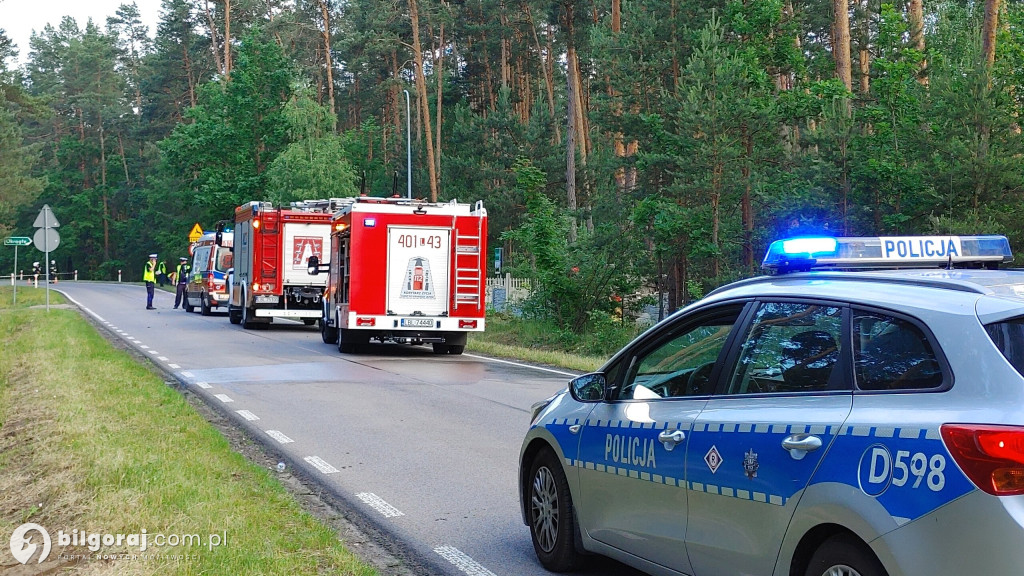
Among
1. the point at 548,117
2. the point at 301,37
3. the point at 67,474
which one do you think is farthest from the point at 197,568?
the point at 301,37

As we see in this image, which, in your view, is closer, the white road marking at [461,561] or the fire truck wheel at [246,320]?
the white road marking at [461,561]

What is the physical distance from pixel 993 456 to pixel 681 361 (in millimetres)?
1936

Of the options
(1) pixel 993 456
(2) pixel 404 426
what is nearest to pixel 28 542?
(2) pixel 404 426

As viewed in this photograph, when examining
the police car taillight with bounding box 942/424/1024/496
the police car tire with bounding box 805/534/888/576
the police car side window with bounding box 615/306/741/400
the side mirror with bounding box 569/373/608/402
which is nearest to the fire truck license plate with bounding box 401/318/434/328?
the side mirror with bounding box 569/373/608/402

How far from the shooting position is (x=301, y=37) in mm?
66750

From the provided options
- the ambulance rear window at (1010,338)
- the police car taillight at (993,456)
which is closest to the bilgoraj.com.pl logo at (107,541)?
the police car taillight at (993,456)

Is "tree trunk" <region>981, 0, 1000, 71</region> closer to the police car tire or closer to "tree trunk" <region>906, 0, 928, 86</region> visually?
"tree trunk" <region>906, 0, 928, 86</region>

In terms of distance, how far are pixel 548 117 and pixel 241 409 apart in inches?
1580

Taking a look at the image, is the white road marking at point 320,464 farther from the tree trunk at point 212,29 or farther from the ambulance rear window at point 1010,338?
the tree trunk at point 212,29

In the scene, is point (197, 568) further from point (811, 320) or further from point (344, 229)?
point (344, 229)

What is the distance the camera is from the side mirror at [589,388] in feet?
18.2

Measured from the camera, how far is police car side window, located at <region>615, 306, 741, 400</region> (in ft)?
15.8

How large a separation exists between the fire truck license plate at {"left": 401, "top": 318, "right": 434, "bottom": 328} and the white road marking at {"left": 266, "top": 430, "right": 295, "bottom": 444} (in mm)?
9489

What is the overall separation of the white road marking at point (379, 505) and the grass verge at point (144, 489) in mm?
557
